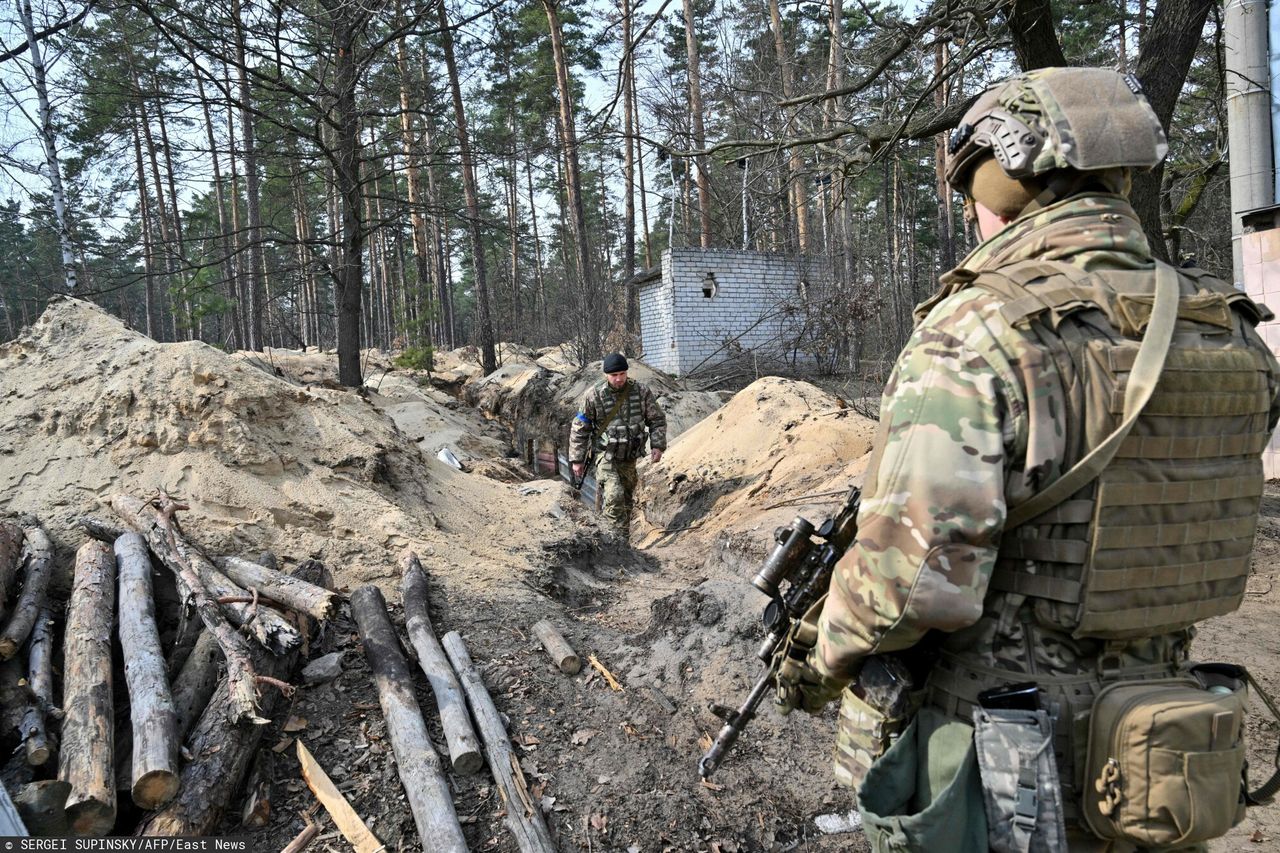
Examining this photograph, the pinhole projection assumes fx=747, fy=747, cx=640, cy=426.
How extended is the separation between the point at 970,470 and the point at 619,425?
20.7 feet

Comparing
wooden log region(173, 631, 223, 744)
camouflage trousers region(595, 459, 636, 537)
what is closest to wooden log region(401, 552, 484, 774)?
wooden log region(173, 631, 223, 744)

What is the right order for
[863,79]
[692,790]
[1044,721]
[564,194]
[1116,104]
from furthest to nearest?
[564,194]
[863,79]
[692,790]
[1116,104]
[1044,721]

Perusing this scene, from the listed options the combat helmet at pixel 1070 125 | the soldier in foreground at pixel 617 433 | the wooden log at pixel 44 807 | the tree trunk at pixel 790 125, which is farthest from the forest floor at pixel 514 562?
the tree trunk at pixel 790 125

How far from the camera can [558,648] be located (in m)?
4.00

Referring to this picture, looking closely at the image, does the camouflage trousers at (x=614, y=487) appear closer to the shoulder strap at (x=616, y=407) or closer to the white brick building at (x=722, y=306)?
the shoulder strap at (x=616, y=407)

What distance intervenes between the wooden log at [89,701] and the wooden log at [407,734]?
96 centimetres

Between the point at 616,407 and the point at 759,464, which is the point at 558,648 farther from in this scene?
the point at 759,464

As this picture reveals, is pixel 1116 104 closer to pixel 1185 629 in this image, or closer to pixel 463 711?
pixel 1185 629

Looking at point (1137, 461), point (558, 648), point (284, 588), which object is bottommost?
point (558, 648)

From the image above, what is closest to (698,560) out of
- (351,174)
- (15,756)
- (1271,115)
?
(15,756)

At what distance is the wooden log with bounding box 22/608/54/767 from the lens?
2602mm

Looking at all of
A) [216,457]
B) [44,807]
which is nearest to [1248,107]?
[216,457]

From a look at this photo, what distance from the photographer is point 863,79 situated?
5344mm

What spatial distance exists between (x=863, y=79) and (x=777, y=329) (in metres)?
11.5
